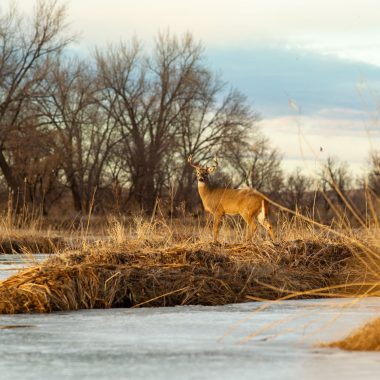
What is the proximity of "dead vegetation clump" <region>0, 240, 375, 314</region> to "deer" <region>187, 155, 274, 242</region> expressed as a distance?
1046 cm

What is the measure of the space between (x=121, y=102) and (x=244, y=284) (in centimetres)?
3960

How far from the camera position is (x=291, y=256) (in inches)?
428

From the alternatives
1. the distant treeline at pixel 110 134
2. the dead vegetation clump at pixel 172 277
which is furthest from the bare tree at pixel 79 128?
the dead vegetation clump at pixel 172 277

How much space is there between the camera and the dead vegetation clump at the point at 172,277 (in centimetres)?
855

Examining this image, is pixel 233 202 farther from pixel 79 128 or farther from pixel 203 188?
pixel 79 128

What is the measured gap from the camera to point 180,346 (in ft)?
19.0

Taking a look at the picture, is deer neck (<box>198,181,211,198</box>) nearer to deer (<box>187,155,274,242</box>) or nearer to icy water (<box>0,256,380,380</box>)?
deer (<box>187,155,274,242</box>)

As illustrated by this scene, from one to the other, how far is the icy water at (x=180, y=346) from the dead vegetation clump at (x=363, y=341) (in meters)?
0.14

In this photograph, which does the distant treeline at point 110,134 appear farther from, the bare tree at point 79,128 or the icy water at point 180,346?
the icy water at point 180,346

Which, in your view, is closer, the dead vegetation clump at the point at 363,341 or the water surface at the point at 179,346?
the water surface at the point at 179,346

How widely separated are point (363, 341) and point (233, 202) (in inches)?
663

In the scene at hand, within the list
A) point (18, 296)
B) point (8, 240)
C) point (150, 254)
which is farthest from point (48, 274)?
point (8, 240)

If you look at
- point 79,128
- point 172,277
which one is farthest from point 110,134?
point 172,277

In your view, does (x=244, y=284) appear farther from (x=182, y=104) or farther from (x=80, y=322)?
(x=182, y=104)
